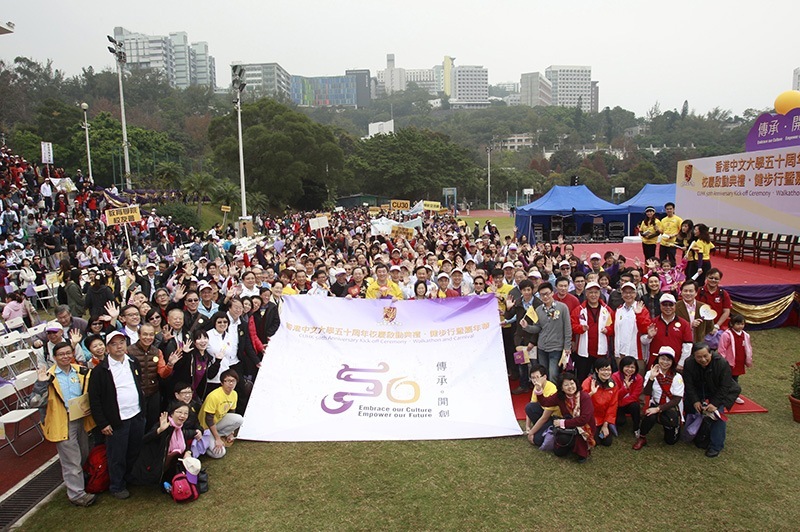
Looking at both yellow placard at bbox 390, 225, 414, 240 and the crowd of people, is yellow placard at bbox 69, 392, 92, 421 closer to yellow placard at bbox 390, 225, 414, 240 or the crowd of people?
the crowd of people

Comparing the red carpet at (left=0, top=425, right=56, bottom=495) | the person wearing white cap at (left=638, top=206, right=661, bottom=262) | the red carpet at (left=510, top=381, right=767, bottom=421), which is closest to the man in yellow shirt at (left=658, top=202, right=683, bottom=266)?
the person wearing white cap at (left=638, top=206, right=661, bottom=262)

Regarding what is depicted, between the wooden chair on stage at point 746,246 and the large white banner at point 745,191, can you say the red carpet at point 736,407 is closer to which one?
the large white banner at point 745,191

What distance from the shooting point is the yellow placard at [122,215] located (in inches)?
548

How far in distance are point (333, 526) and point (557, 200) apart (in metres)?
23.6

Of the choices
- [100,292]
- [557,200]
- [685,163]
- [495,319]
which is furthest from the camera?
[557,200]

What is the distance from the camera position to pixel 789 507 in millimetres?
4613

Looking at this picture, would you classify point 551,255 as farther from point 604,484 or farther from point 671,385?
point 604,484

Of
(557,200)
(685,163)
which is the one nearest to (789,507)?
(685,163)

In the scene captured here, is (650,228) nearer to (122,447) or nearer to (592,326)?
(592,326)

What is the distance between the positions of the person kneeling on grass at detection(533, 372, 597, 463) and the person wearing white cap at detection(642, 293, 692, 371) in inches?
54.3

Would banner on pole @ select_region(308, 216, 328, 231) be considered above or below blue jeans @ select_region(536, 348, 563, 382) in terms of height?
above

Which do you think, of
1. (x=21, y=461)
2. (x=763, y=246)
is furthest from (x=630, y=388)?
(x=763, y=246)

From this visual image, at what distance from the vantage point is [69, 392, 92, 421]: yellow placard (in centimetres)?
482

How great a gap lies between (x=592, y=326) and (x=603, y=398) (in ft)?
3.86
